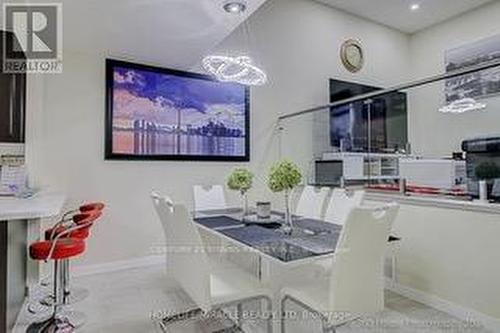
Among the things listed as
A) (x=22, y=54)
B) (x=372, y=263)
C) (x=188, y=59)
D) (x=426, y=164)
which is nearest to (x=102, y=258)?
(x=22, y=54)

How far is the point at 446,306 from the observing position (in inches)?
104

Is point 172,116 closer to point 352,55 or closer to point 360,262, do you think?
point 360,262

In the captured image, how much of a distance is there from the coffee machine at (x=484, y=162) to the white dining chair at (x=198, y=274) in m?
1.89

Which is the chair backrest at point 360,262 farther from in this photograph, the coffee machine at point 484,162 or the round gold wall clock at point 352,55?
the round gold wall clock at point 352,55

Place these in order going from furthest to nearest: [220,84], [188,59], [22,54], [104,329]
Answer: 1. [220,84]
2. [188,59]
3. [22,54]
4. [104,329]

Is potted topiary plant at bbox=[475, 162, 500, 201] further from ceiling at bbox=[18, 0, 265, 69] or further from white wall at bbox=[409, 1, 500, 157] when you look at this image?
white wall at bbox=[409, 1, 500, 157]

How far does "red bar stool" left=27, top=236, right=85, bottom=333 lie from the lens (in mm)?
2209

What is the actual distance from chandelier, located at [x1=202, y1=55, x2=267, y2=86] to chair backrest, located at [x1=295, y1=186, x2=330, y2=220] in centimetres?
120

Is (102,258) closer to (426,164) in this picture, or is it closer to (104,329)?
(104,329)

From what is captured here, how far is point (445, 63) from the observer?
20.4 ft

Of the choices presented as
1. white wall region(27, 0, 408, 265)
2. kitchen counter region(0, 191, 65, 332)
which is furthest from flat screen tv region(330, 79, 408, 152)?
kitchen counter region(0, 191, 65, 332)

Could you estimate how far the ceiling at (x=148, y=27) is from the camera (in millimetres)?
2617

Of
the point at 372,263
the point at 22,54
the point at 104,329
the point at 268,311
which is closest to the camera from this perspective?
the point at 372,263

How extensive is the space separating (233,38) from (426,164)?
304 centimetres
